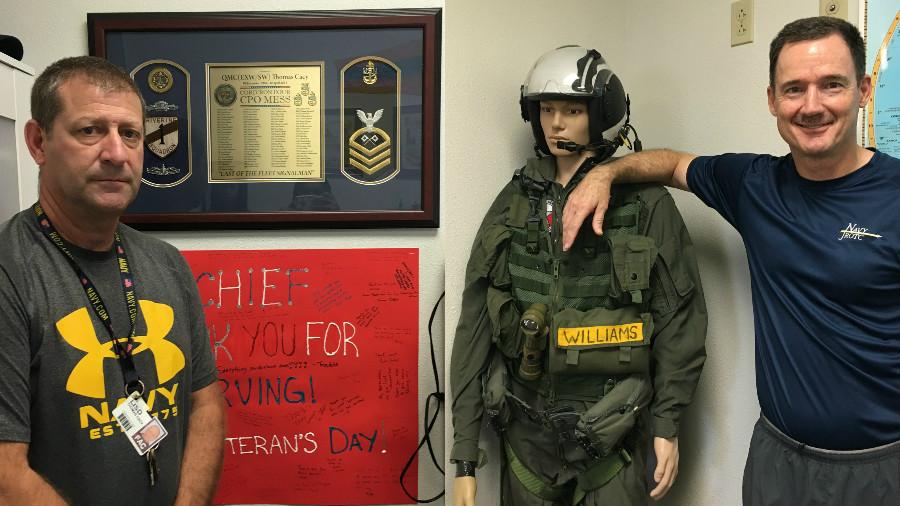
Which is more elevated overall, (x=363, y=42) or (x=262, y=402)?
(x=363, y=42)

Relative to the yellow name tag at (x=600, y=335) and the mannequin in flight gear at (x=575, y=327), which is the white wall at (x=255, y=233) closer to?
the mannequin in flight gear at (x=575, y=327)

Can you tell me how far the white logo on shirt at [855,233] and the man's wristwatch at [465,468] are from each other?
1075mm

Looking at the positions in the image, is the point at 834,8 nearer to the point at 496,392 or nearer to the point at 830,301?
the point at 830,301

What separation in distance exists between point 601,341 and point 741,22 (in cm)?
92

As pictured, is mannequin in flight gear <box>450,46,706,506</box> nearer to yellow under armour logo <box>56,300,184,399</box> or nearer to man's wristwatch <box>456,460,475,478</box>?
man's wristwatch <box>456,460,475,478</box>

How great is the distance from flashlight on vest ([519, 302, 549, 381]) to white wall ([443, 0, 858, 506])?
1.16 ft

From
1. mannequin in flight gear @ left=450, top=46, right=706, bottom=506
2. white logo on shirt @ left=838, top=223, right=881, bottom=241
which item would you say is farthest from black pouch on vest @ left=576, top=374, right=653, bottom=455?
white logo on shirt @ left=838, top=223, right=881, bottom=241

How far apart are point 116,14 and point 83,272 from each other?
57.4 inches

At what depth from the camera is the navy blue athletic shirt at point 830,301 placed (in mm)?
1228

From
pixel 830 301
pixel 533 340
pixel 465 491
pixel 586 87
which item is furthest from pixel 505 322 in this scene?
pixel 830 301

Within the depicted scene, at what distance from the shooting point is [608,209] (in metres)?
1.75

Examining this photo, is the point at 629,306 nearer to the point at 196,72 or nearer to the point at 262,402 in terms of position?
the point at 262,402

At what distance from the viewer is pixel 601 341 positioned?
165cm

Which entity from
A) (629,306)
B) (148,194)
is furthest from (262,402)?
(629,306)
